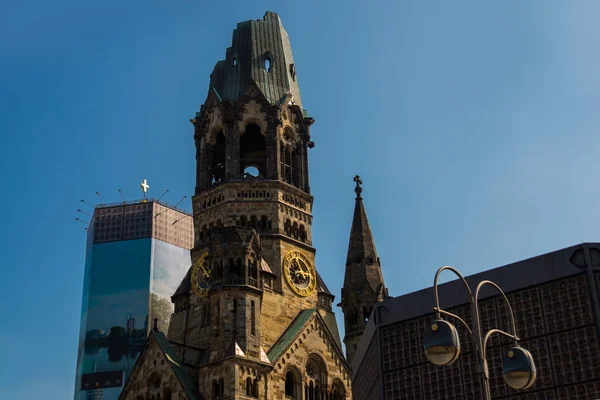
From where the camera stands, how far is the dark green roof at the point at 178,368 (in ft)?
166

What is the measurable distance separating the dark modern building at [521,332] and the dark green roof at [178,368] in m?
10.9

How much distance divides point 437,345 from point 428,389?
26999 millimetres

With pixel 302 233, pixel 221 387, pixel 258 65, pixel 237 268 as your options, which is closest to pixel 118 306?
pixel 258 65

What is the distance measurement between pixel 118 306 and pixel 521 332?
85.9 meters

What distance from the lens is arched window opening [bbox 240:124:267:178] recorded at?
219ft

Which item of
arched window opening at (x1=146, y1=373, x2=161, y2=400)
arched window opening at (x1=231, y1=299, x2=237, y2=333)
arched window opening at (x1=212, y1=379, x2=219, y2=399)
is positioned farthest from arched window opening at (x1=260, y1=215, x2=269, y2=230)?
arched window opening at (x1=212, y1=379, x2=219, y2=399)

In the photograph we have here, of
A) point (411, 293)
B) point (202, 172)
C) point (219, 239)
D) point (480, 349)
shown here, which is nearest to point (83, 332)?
point (202, 172)

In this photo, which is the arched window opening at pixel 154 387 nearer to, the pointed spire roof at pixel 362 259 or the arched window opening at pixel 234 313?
the arched window opening at pixel 234 313

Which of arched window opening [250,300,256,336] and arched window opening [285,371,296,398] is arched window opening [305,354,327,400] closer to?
arched window opening [285,371,296,398]

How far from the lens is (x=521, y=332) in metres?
42.5

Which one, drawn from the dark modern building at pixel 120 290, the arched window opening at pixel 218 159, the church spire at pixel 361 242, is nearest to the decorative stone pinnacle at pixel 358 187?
the church spire at pixel 361 242

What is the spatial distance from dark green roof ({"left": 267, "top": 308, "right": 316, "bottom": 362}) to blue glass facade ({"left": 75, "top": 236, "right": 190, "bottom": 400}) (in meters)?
64.9

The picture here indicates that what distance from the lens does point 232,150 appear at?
6288 cm

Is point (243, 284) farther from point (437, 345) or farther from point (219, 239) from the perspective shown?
point (437, 345)
